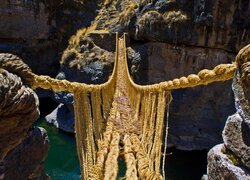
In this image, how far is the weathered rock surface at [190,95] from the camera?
7.51 metres

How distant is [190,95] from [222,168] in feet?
23.2

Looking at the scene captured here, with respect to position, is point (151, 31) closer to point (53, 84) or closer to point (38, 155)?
point (53, 84)

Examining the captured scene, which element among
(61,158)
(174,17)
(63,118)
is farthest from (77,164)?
(174,17)

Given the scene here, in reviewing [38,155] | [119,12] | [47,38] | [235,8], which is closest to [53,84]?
[38,155]

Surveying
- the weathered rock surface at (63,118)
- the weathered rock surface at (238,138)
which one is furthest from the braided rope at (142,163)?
the weathered rock surface at (63,118)

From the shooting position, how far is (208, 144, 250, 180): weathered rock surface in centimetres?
96

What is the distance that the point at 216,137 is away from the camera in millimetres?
7852

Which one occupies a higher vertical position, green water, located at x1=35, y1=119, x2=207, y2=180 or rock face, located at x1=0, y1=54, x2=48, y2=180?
rock face, located at x1=0, y1=54, x2=48, y2=180

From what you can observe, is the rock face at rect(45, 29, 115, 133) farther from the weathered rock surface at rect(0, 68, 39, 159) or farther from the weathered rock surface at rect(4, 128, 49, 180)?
the weathered rock surface at rect(0, 68, 39, 159)

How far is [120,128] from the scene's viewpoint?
12.2ft

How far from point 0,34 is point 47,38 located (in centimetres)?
168

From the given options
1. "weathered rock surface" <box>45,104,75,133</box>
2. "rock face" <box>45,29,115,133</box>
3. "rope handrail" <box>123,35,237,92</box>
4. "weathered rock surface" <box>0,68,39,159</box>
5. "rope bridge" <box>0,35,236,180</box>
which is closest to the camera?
"weathered rock surface" <box>0,68,39,159</box>

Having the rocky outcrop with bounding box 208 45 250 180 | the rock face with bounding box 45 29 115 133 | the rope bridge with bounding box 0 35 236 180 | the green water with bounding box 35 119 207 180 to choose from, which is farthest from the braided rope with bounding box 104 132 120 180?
the rock face with bounding box 45 29 115 133

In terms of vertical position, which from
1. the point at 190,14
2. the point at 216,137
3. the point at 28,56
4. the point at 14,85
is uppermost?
the point at 190,14
